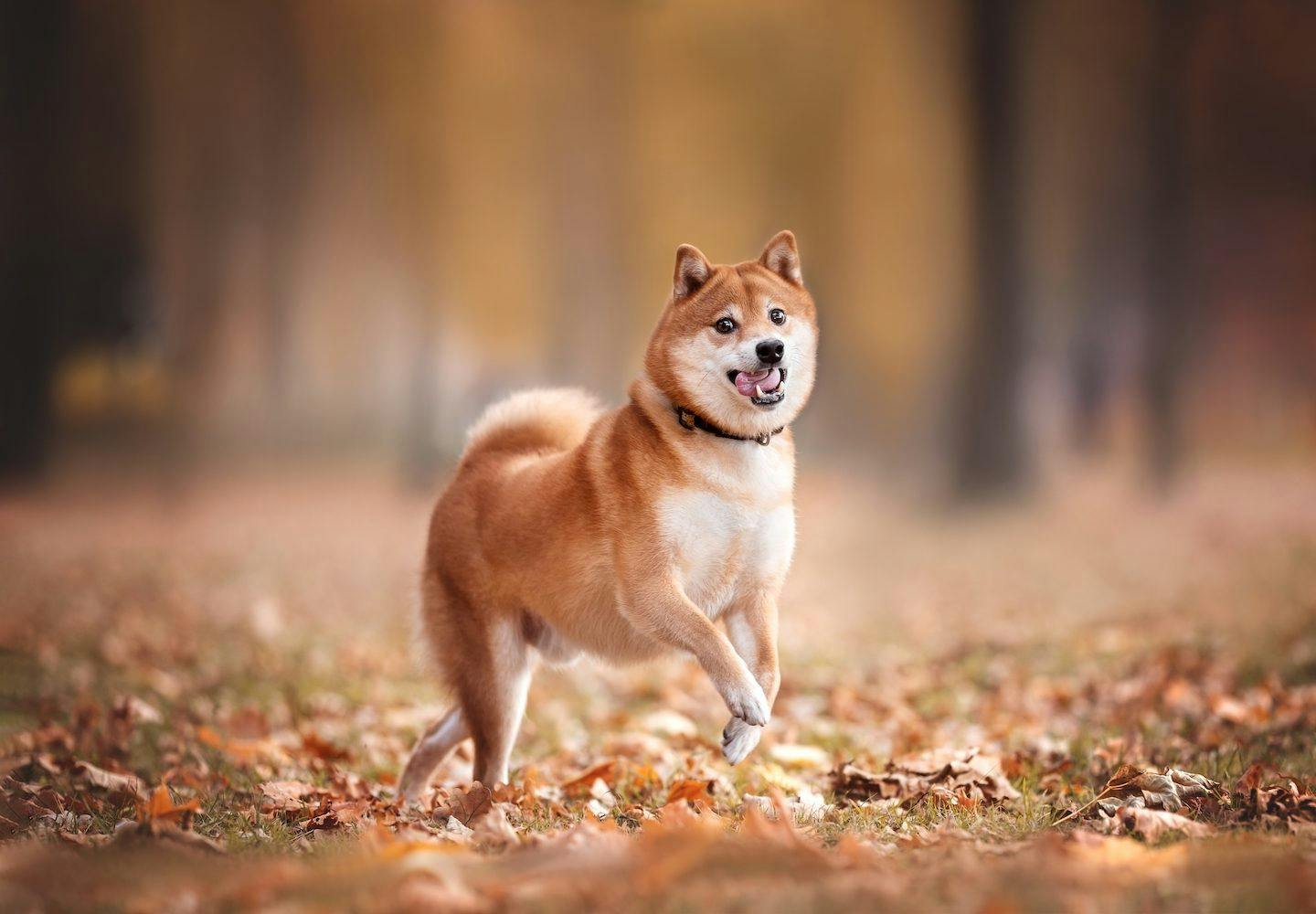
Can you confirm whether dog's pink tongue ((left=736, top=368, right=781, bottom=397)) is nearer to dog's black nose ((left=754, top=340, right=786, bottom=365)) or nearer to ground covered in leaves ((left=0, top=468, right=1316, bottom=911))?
dog's black nose ((left=754, top=340, right=786, bottom=365))

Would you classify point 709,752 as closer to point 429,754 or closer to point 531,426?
point 429,754

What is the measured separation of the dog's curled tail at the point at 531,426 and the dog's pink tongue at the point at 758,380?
3.48 ft

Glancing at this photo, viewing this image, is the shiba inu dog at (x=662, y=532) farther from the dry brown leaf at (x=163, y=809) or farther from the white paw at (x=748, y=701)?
the dry brown leaf at (x=163, y=809)

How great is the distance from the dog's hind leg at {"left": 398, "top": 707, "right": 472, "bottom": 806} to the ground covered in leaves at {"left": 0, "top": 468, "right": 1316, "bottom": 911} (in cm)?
16

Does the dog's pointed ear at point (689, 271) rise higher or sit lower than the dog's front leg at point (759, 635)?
higher

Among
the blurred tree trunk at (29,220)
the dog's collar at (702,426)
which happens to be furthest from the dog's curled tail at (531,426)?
the blurred tree trunk at (29,220)

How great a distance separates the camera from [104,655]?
673cm

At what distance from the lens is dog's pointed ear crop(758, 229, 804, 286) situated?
155 inches

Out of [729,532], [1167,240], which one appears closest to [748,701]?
[729,532]

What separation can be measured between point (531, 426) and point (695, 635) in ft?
4.55

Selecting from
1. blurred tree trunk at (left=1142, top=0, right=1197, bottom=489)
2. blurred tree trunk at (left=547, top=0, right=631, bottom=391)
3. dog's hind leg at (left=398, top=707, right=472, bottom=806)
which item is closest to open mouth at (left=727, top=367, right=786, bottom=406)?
dog's hind leg at (left=398, top=707, right=472, bottom=806)

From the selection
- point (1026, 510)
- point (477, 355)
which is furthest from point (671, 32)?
point (1026, 510)

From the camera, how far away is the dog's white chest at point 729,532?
3520 mm

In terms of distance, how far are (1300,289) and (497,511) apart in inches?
495
